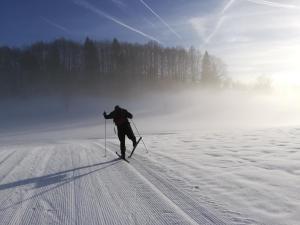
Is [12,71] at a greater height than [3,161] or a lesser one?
greater

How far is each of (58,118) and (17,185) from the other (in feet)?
145

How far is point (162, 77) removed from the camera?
88.5m

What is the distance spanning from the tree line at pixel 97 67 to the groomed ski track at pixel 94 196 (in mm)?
60884

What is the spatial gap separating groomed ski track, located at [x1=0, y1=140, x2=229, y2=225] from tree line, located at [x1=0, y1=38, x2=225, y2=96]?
2397 inches

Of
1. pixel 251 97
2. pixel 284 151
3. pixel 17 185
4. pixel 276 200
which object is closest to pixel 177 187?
pixel 276 200

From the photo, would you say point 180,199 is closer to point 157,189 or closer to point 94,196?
point 157,189

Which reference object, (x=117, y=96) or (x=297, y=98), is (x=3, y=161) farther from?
(x=297, y=98)

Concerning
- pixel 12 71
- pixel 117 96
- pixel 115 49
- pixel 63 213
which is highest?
pixel 115 49

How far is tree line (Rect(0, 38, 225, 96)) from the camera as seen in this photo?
70125 mm

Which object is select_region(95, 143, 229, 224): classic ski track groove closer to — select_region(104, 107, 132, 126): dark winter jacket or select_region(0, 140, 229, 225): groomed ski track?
select_region(0, 140, 229, 225): groomed ski track

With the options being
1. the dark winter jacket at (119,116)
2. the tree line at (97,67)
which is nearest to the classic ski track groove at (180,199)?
the dark winter jacket at (119,116)

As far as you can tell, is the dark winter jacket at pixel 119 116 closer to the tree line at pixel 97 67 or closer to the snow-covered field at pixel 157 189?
the snow-covered field at pixel 157 189

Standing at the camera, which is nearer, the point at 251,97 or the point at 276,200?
the point at 276,200

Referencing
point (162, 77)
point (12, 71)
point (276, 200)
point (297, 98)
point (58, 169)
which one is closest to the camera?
point (276, 200)
